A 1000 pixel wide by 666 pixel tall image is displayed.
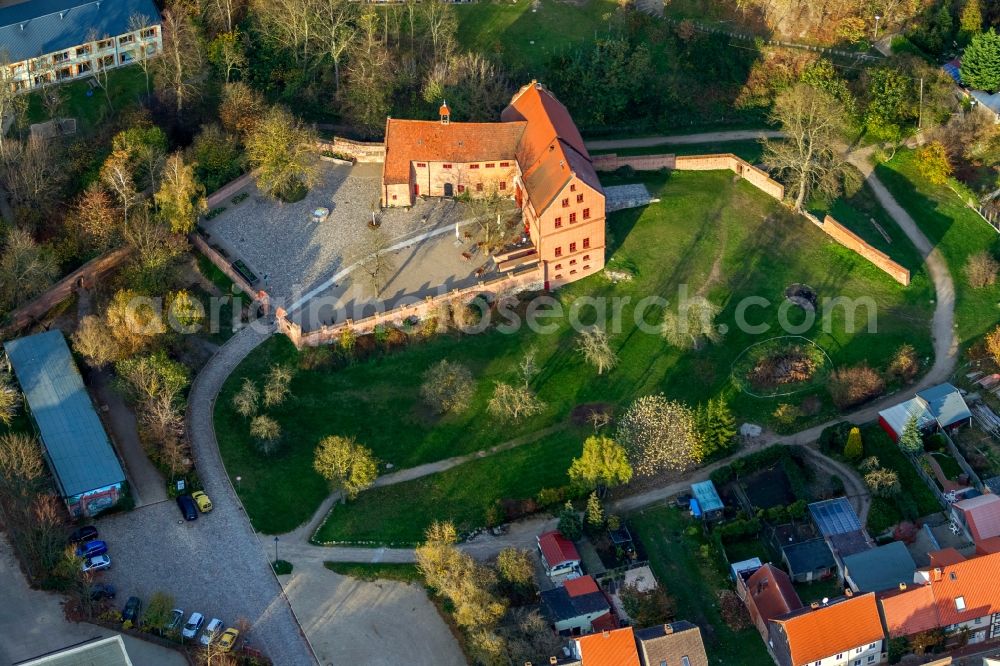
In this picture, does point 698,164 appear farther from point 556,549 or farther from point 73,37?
point 73,37

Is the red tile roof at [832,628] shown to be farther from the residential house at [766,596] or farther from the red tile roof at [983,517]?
the red tile roof at [983,517]

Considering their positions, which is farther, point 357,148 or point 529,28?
point 529,28

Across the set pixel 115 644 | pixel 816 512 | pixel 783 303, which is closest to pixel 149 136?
pixel 115 644

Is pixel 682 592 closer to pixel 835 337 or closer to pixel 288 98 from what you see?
pixel 835 337

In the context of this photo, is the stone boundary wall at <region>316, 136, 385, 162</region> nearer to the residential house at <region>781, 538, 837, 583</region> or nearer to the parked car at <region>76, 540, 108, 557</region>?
the parked car at <region>76, 540, 108, 557</region>

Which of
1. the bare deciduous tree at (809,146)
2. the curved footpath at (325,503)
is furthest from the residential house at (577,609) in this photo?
the bare deciduous tree at (809,146)

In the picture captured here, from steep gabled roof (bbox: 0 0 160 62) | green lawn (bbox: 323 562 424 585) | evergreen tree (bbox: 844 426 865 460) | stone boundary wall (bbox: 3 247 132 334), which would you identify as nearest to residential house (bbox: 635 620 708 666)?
green lawn (bbox: 323 562 424 585)

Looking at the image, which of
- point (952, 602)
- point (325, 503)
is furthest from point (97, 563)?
point (952, 602)
